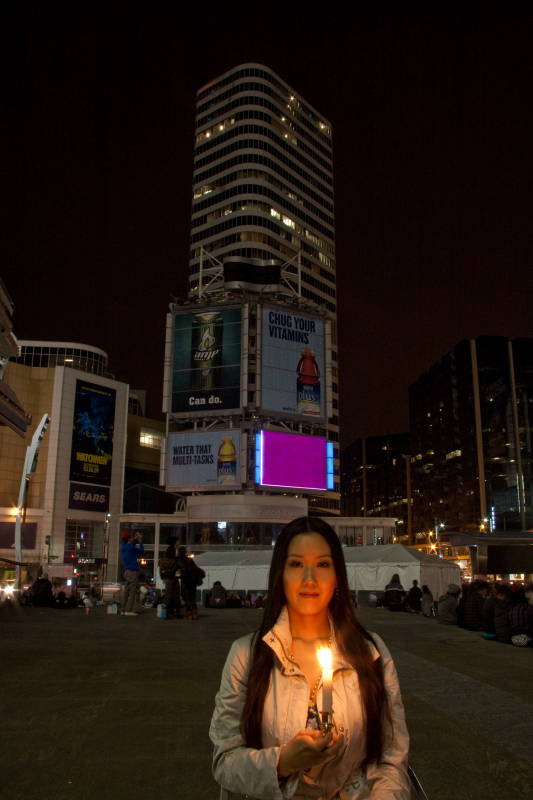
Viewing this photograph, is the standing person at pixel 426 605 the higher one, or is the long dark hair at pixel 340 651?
the long dark hair at pixel 340 651

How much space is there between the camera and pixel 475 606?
15.3 m

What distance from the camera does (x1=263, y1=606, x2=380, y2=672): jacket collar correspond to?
2.41 metres

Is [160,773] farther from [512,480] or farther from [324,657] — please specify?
[512,480]

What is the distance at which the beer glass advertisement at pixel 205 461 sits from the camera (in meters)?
53.7

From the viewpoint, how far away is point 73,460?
6856 centimetres

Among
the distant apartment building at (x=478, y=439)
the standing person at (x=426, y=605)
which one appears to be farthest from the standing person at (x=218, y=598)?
the distant apartment building at (x=478, y=439)

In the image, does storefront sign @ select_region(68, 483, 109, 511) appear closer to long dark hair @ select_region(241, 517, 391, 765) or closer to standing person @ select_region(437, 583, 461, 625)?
standing person @ select_region(437, 583, 461, 625)

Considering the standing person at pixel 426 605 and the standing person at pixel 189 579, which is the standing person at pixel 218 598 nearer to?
the standing person at pixel 189 579

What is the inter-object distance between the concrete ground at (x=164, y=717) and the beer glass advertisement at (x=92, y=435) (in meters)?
60.4

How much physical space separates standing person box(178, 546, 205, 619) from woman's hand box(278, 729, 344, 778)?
13.2 meters

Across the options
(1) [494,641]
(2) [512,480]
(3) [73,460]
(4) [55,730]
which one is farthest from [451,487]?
(4) [55,730]

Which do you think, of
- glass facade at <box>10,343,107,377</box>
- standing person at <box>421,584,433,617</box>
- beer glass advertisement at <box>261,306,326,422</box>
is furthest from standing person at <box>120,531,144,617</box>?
glass facade at <box>10,343,107,377</box>

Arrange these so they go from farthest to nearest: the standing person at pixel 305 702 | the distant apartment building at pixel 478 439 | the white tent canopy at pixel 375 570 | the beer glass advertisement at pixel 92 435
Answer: the distant apartment building at pixel 478 439
the beer glass advertisement at pixel 92 435
the white tent canopy at pixel 375 570
the standing person at pixel 305 702

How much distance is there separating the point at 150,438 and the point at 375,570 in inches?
2578
